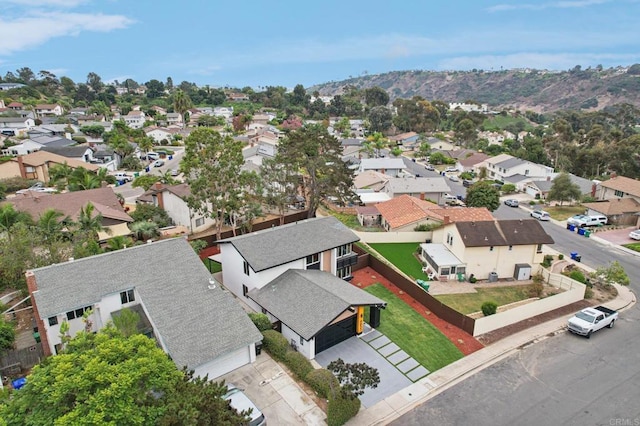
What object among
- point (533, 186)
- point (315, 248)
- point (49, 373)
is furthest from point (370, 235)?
point (533, 186)

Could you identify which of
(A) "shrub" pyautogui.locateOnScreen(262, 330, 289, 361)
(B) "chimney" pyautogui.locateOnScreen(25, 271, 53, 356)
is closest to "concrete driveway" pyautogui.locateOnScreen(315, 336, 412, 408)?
(A) "shrub" pyautogui.locateOnScreen(262, 330, 289, 361)

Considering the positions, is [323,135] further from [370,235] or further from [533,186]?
[533,186]

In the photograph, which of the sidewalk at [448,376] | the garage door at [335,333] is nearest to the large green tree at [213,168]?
the garage door at [335,333]

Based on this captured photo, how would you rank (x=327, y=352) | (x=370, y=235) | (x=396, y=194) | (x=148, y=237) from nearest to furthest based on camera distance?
(x=327, y=352) < (x=148, y=237) < (x=370, y=235) < (x=396, y=194)

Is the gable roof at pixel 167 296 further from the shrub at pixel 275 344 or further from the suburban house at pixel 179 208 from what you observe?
the suburban house at pixel 179 208

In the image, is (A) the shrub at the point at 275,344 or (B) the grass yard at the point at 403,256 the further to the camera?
(B) the grass yard at the point at 403,256
